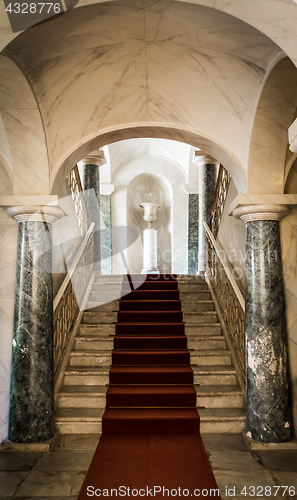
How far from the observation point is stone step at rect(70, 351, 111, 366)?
5277 millimetres

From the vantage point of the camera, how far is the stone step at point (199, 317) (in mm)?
6114

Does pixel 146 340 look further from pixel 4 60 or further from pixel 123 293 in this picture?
pixel 4 60

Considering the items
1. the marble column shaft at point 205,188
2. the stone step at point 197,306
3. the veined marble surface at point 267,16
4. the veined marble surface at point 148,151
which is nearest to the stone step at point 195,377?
the stone step at point 197,306

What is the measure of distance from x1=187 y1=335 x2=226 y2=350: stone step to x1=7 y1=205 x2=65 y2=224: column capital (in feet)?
8.88

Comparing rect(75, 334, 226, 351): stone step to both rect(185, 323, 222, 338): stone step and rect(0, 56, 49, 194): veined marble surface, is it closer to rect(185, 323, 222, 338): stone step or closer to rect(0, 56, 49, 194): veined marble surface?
rect(185, 323, 222, 338): stone step

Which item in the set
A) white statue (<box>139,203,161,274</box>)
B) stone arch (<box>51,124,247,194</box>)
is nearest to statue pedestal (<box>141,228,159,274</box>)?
white statue (<box>139,203,161,274</box>)

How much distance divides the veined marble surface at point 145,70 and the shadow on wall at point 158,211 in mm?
7254

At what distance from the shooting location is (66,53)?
11.7 feet

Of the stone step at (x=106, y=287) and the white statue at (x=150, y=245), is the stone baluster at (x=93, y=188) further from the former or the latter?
the white statue at (x=150, y=245)

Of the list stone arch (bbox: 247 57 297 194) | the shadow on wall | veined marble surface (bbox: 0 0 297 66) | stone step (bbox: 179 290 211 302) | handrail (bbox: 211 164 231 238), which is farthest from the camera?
the shadow on wall

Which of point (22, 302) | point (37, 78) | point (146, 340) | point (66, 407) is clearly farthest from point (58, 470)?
point (37, 78)

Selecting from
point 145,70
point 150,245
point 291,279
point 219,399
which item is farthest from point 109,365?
point 150,245

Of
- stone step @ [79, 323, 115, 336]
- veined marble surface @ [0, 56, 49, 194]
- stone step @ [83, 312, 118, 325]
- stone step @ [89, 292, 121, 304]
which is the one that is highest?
veined marble surface @ [0, 56, 49, 194]

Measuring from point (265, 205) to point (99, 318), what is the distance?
3.30 meters
